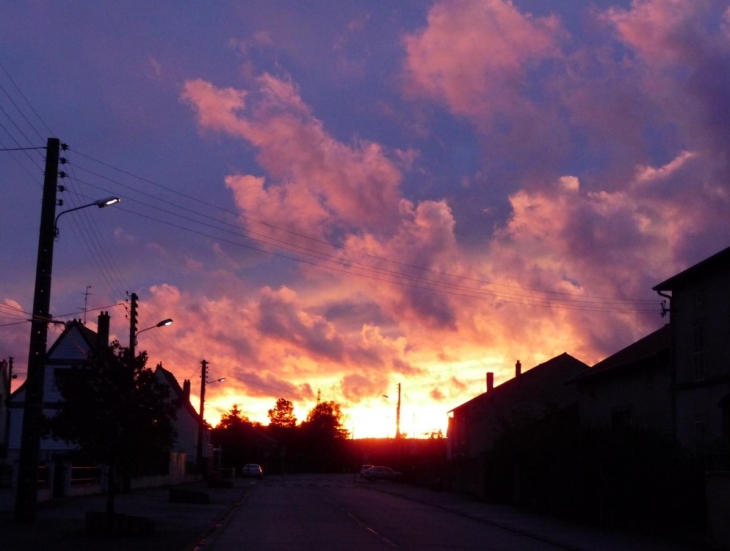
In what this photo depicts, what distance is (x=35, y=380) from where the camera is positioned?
877 inches

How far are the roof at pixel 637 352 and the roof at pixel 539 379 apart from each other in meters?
28.1

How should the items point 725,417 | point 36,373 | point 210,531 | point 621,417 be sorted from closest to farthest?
point 36,373, point 210,531, point 725,417, point 621,417

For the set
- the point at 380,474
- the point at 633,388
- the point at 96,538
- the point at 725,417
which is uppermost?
the point at 633,388

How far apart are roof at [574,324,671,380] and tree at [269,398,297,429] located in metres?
150

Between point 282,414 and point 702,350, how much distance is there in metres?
164

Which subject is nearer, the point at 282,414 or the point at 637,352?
the point at 637,352

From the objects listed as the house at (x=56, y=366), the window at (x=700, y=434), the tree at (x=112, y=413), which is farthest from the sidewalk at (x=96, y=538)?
the house at (x=56, y=366)

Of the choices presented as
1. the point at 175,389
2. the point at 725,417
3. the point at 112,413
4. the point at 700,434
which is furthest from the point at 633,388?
the point at 175,389

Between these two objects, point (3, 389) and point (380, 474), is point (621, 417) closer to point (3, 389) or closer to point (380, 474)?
point (380, 474)

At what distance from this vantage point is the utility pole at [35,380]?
72.3ft

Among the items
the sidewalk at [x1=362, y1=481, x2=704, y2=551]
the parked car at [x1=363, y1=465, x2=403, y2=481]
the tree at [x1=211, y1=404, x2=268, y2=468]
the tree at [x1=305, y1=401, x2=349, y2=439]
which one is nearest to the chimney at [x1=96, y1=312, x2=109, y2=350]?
the sidewalk at [x1=362, y1=481, x2=704, y2=551]

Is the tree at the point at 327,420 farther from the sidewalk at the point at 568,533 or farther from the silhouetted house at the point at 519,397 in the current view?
the sidewalk at the point at 568,533

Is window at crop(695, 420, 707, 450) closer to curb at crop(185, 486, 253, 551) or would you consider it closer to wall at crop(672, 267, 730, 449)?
wall at crop(672, 267, 730, 449)

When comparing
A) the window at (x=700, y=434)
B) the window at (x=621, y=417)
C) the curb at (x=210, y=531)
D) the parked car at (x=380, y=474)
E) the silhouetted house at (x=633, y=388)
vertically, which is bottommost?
the parked car at (x=380, y=474)
